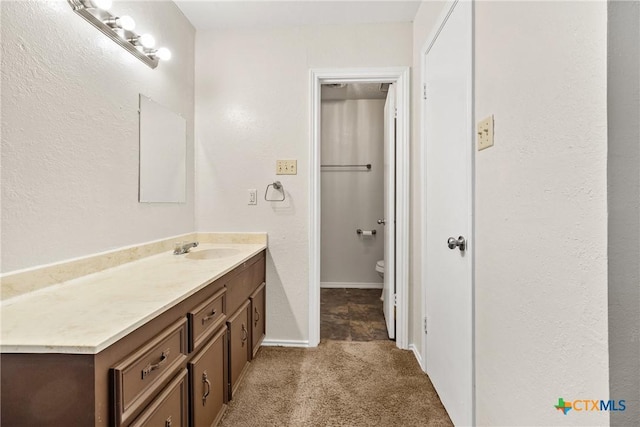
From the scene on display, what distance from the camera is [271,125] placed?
207cm

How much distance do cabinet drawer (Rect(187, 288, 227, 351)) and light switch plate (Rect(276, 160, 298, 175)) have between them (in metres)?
0.99

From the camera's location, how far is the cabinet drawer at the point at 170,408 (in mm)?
792

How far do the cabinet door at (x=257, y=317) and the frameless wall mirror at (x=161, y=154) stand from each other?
82 centimetres

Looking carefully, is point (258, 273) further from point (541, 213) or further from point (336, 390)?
point (541, 213)

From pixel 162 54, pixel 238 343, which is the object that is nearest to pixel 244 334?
pixel 238 343

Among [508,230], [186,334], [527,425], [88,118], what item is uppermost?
[88,118]

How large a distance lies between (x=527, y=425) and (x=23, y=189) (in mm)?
1774

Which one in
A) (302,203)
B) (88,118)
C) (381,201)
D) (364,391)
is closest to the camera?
(88,118)

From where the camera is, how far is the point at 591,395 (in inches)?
24.7

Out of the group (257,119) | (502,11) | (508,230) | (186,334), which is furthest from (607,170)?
(257,119)

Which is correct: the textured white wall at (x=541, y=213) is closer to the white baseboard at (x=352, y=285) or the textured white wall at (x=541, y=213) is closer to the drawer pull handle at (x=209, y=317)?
the drawer pull handle at (x=209, y=317)

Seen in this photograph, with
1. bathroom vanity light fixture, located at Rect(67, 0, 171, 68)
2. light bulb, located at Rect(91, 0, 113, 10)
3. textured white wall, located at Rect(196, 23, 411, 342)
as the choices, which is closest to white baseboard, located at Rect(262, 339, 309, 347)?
textured white wall, located at Rect(196, 23, 411, 342)

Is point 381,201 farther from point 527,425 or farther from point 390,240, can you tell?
point 527,425

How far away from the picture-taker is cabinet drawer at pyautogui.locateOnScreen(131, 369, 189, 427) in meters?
0.79
